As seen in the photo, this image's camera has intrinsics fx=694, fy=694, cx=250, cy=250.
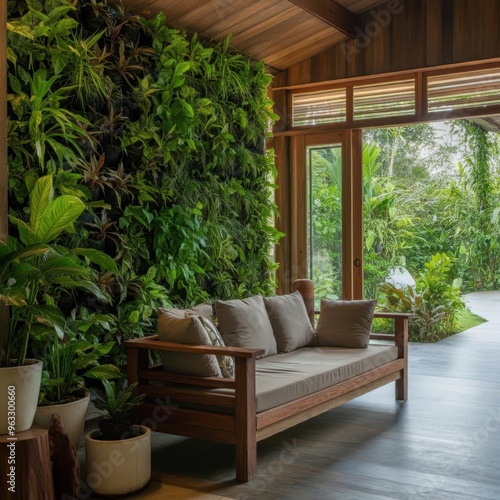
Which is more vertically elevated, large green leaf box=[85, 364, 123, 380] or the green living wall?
the green living wall

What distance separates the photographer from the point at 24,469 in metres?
2.92

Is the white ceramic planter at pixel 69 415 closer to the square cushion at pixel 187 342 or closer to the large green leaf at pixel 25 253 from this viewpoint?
the square cushion at pixel 187 342

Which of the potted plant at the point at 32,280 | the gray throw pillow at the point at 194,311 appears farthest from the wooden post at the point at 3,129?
the gray throw pillow at the point at 194,311

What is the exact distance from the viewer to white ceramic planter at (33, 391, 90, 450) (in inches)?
136

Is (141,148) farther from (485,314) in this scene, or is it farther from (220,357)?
(485,314)

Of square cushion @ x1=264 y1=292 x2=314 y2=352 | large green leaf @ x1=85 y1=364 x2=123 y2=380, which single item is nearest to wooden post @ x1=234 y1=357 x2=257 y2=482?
large green leaf @ x1=85 y1=364 x2=123 y2=380

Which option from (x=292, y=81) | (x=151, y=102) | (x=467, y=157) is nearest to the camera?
(x=151, y=102)

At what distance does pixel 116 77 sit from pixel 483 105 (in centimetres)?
351

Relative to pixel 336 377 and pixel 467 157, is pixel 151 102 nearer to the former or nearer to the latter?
pixel 336 377

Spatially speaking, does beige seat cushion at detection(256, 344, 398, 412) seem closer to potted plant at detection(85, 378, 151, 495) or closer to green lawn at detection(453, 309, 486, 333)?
potted plant at detection(85, 378, 151, 495)

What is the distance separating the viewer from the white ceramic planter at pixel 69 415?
3.46 metres

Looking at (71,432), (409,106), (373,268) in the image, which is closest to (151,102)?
(71,432)

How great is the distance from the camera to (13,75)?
3.81 meters

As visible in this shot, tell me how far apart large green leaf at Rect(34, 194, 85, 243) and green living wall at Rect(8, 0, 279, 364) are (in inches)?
25.0
